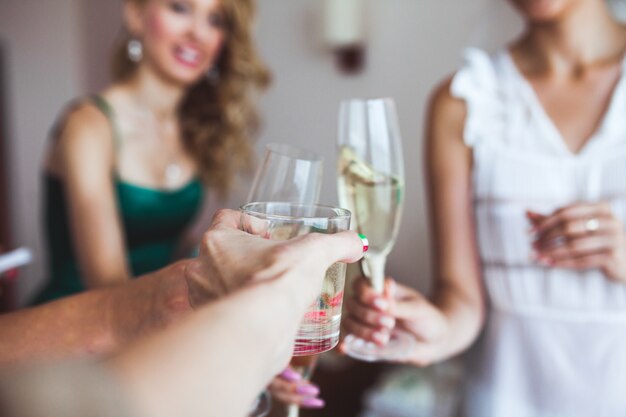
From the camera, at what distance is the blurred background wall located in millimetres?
2342

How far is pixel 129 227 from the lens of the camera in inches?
72.4

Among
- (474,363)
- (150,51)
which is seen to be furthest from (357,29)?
(474,363)

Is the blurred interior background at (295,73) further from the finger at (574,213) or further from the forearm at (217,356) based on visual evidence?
the forearm at (217,356)

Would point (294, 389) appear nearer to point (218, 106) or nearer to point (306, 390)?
point (306, 390)

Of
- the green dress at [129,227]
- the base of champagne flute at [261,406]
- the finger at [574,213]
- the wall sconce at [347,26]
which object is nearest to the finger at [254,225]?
the base of champagne flute at [261,406]

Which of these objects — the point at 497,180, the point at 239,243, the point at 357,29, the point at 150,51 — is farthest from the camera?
the point at 357,29

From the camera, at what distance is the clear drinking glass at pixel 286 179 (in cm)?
66

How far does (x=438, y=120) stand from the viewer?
47.1 inches

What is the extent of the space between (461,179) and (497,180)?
8cm

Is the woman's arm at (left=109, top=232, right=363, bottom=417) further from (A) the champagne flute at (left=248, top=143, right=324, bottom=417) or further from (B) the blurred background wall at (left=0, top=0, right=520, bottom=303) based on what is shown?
(B) the blurred background wall at (left=0, top=0, right=520, bottom=303)

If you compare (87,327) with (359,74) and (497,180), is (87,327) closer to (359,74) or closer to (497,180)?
(497,180)

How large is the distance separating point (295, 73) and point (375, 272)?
87.9 inches

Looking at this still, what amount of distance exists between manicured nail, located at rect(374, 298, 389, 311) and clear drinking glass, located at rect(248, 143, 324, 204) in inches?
8.2

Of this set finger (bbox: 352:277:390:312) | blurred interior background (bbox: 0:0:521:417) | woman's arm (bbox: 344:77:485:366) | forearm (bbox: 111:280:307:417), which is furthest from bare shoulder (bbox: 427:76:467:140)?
forearm (bbox: 111:280:307:417)
